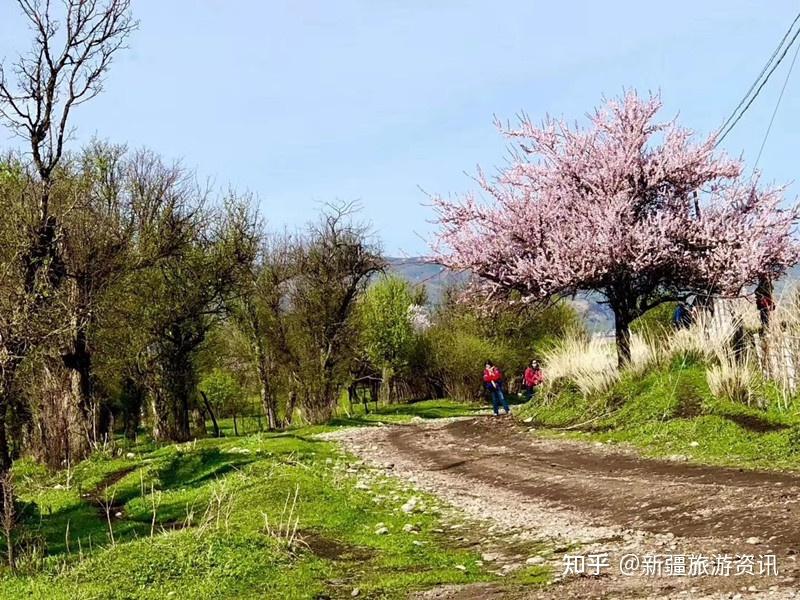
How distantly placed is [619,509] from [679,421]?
521 centimetres

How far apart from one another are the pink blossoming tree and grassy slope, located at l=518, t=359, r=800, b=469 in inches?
60.9

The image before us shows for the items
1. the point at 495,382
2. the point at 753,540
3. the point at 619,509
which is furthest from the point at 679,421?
the point at 495,382

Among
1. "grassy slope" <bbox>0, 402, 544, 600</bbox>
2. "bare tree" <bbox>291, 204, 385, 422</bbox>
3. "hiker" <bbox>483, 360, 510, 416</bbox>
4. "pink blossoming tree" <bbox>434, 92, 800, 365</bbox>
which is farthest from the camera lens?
"bare tree" <bbox>291, 204, 385, 422</bbox>

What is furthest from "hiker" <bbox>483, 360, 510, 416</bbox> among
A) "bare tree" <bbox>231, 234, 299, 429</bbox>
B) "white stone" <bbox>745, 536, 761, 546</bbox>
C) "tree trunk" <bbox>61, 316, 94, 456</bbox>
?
"white stone" <bbox>745, 536, 761, 546</bbox>

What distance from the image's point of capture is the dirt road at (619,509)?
234 inches

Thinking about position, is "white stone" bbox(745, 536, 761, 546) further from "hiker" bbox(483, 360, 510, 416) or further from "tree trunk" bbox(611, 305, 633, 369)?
"hiker" bbox(483, 360, 510, 416)

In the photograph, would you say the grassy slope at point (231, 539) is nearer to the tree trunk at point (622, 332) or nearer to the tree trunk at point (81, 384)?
the tree trunk at point (81, 384)

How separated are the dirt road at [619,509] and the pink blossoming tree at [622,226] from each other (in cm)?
434

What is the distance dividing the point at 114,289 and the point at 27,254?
41.9 ft

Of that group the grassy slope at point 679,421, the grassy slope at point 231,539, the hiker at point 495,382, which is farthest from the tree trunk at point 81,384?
the hiker at point 495,382

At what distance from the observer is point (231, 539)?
338 inches

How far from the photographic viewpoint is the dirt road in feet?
19.5

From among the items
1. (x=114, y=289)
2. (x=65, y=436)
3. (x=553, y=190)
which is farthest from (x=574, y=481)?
(x=114, y=289)

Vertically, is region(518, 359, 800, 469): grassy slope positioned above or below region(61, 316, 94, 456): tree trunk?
below
